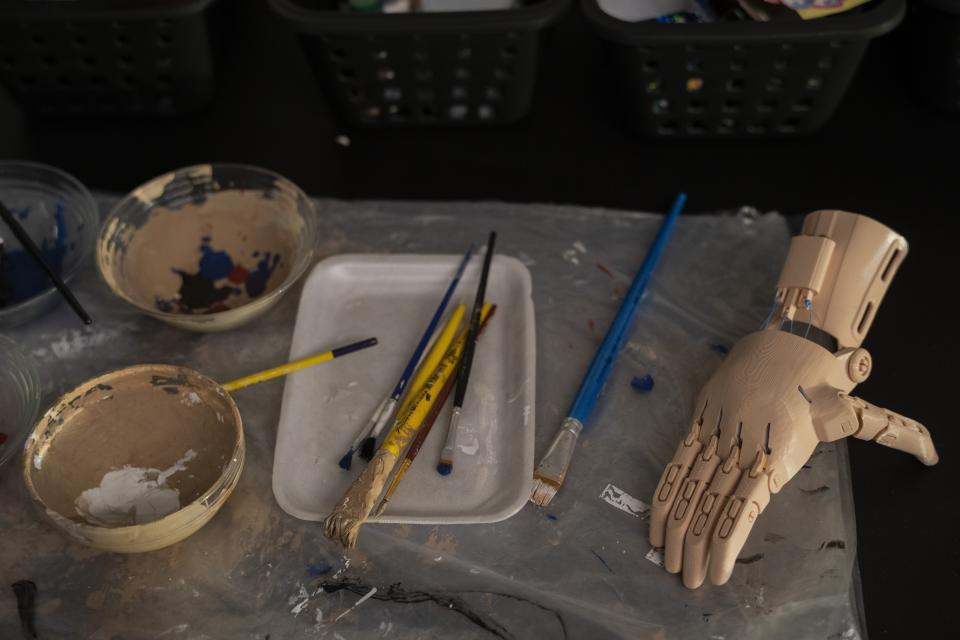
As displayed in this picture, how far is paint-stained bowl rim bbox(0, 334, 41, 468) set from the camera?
86 centimetres

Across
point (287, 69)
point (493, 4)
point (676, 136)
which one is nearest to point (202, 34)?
point (287, 69)

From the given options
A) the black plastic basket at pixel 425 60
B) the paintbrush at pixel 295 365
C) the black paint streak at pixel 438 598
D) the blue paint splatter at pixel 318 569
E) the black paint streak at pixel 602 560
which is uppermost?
the black plastic basket at pixel 425 60

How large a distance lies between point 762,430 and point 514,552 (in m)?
0.25

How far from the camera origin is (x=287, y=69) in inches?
49.3

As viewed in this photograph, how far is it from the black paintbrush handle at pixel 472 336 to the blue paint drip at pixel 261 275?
233 mm

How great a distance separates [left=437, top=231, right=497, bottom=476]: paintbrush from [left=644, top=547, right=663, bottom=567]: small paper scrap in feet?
0.65

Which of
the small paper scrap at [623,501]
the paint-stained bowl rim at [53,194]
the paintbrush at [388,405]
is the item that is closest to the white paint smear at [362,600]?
the paintbrush at [388,405]

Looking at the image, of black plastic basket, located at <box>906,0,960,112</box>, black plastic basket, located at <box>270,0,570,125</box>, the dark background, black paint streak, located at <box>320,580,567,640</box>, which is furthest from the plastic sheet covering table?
black plastic basket, located at <box>906,0,960,112</box>

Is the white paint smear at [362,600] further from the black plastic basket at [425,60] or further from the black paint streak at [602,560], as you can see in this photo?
the black plastic basket at [425,60]

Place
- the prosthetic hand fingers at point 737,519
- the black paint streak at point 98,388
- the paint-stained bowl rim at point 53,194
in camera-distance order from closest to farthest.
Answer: the prosthetic hand fingers at point 737,519 < the black paint streak at point 98,388 < the paint-stained bowl rim at point 53,194

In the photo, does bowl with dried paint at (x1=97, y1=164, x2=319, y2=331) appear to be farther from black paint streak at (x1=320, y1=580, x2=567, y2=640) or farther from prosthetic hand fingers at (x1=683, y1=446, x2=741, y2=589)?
prosthetic hand fingers at (x1=683, y1=446, x2=741, y2=589)

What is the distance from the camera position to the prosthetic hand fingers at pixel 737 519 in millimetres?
742

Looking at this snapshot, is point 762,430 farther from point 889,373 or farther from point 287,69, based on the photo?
point 287,69

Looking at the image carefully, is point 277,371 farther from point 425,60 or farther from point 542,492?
point 425,60
